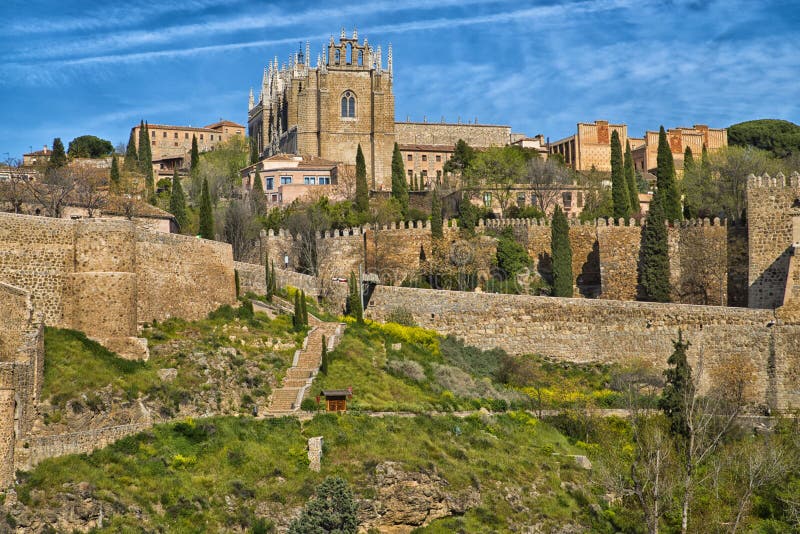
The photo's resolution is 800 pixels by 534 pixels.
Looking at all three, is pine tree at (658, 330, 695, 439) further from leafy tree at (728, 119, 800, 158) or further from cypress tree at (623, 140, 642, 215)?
leafy tree at (728, 119, 800, 158)

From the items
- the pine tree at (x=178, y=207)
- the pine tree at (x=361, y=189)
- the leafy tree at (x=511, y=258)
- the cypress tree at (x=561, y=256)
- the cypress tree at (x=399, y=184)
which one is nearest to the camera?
the cypress tree at (x=561, y=256)

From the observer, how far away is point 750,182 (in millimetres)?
49312

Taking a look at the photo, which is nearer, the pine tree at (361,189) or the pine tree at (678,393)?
the pine tree at (678,393)

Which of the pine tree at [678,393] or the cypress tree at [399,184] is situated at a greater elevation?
the cypress tree at [399,184]

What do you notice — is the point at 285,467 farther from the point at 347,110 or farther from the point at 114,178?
the point at 347,110

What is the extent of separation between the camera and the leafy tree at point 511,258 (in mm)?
57938

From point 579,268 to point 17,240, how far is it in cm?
3030

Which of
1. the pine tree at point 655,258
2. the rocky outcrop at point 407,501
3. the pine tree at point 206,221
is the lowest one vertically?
the rocky outcrop at point 407,501

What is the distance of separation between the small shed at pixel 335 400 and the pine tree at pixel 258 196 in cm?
2911

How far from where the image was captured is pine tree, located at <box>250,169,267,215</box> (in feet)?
219

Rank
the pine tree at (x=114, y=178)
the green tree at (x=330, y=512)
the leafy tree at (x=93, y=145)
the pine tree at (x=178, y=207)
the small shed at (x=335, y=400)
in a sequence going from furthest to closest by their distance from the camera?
the leafy tree at (x=93, y=145) → the pine tree at (x=178, y=207) → the pine tree at (x=114, y=178) → the small shed at (x=335, y=400) → the green tree at (x=330, y=512)

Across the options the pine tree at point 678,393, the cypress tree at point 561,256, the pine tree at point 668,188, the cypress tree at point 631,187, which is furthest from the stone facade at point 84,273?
the cypress tree at point 631,187

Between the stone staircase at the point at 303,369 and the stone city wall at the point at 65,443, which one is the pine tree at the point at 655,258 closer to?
the stone staircase at the point at 303,369

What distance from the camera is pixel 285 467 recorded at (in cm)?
3297
